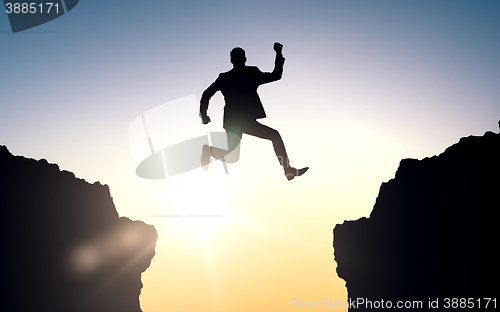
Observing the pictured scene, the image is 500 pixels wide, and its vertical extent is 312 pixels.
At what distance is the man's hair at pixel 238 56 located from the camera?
18.6 ft

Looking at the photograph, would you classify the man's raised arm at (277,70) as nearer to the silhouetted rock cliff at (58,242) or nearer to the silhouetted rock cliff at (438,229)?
the silhouetted rock cliff at (438,229)

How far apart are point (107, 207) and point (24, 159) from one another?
1266cm

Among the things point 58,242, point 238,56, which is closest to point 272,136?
point 238,56

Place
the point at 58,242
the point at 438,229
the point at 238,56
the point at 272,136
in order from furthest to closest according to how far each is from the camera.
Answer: the point at 58,242 < the point at 438,229 < the point at 272,136 < the point at 238,56

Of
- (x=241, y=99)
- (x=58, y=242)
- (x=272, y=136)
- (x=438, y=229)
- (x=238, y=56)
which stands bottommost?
(x=58, y=242)

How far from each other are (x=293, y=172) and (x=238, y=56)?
223 centimetres

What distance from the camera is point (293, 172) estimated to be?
6137 millimetres

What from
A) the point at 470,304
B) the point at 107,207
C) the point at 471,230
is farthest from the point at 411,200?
the point at 107,207

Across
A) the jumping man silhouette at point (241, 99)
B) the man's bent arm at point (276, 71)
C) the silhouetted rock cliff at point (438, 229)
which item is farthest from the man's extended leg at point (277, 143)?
the silhouetted rock cliff at point (438, 229)

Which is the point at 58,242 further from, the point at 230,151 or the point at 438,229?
the point at 230,151

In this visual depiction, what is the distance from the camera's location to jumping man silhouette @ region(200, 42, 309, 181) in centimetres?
571

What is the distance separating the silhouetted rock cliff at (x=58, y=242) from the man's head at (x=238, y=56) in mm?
30414

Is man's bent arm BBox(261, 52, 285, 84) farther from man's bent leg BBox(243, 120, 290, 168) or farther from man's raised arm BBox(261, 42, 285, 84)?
man's bent leg BBox(243, 120, 290, 168)

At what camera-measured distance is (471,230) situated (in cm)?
1786
